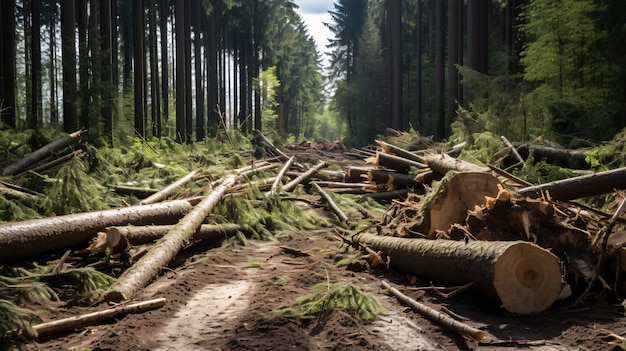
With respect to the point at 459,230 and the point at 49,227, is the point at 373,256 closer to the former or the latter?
the point at 459,230

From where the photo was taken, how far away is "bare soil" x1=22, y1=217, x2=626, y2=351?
3.90 m

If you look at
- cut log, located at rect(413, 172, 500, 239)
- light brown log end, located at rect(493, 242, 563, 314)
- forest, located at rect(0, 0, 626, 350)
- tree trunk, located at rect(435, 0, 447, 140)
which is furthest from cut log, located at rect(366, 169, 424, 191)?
tree trunk, located at rect(435, 0, 447, 140)

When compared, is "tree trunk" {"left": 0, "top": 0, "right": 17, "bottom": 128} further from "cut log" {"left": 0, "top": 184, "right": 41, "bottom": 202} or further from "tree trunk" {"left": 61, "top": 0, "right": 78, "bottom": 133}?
"cut log" {"left": 0, "top": 184, "right": 41, "bottom": 202}

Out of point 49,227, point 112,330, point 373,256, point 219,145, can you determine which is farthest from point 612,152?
point 219,145

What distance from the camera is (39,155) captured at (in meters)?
9.42

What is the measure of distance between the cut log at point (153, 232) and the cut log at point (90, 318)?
1.52 m

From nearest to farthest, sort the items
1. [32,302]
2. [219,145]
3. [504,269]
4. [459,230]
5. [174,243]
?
[504,269] → [32,302] → [459,230] → [174,243] → [219,145]

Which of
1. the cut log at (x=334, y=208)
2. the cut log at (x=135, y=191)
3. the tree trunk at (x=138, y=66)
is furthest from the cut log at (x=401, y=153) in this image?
the tree trunk at (x=138, y=66)

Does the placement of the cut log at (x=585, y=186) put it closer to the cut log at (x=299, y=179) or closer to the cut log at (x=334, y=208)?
the cut log at (x=334, y=208)

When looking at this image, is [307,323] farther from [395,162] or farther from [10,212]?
[395,162]

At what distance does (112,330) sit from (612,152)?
6910 millimetres

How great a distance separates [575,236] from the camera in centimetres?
526

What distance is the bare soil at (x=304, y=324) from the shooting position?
12.8 ft

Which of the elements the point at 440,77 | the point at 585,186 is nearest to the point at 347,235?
the point at 585,186
